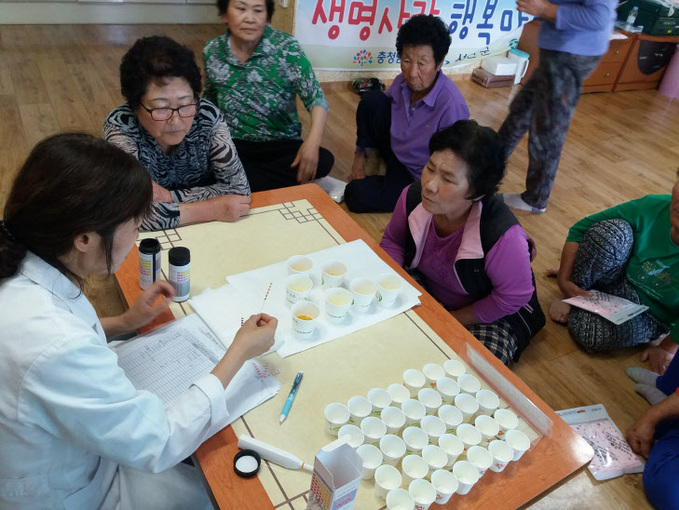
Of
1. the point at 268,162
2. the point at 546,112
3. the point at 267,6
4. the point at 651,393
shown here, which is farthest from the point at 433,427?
the point at 546,112

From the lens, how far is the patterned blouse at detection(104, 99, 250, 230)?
5.33ft

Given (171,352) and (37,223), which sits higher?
(37,223)

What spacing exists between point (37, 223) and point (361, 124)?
2102 mm

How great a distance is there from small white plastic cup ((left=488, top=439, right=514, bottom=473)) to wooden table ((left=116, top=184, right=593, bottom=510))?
19 millimetres

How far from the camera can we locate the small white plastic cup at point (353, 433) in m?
1.01

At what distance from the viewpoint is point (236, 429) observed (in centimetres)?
103

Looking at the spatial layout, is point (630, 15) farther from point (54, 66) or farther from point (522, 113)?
point (54, 66)

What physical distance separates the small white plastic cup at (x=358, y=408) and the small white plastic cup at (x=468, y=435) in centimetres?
18

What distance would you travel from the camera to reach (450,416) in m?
1.09

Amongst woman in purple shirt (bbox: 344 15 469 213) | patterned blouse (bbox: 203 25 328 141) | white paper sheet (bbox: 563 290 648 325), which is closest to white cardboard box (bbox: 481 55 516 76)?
woman in purple shirt (bbox: 344 15 469 213)

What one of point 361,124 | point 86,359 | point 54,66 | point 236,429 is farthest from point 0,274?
point 54,66

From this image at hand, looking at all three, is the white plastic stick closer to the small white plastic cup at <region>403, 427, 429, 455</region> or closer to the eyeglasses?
the small white plastic cup at <region>403, 427, 429, 455</region>

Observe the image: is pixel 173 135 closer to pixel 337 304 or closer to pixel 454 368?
pixel 337 304

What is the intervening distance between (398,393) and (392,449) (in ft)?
0.46
